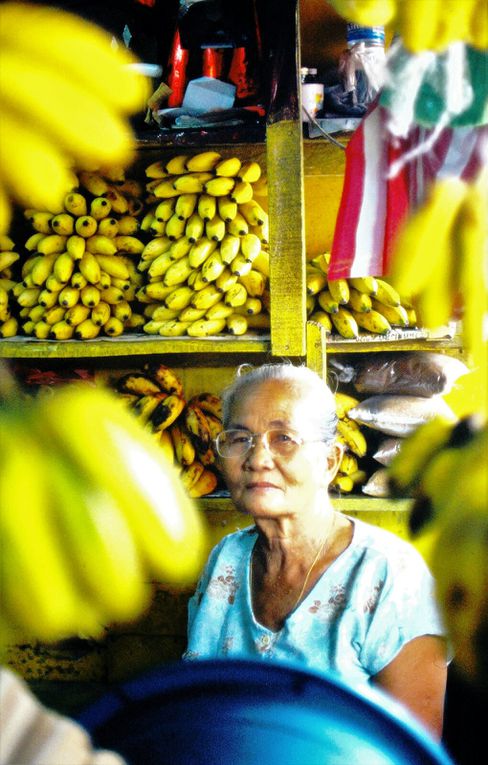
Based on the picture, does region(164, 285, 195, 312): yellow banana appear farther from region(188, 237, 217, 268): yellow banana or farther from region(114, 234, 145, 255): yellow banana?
region(114, 234, 145, 255): yellow banana

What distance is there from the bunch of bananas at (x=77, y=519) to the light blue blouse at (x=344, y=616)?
1056 mm

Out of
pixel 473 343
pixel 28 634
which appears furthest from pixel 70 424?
pixel 473 343

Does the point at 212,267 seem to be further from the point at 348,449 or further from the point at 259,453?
the point at 259,453

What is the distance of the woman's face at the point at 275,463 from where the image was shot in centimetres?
161

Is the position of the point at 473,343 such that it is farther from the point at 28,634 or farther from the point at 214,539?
the point at 214,539

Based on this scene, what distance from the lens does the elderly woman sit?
1.44 m

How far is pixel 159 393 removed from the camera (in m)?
2.59

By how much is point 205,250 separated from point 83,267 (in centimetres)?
41

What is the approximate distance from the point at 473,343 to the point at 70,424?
28 centimetres

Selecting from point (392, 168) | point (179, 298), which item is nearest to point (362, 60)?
point (179, 298)

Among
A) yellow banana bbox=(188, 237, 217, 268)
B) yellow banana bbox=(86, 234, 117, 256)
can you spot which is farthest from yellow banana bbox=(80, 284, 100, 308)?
yellow banana bbox=(188, 237, 217, 268)

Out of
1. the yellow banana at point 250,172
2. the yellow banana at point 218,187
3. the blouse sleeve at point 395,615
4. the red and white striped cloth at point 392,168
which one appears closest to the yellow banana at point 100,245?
the yellow banana at point 218,187

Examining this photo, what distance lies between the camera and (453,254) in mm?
506

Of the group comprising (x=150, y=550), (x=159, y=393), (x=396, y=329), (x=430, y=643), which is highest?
(x=150, y=550)
